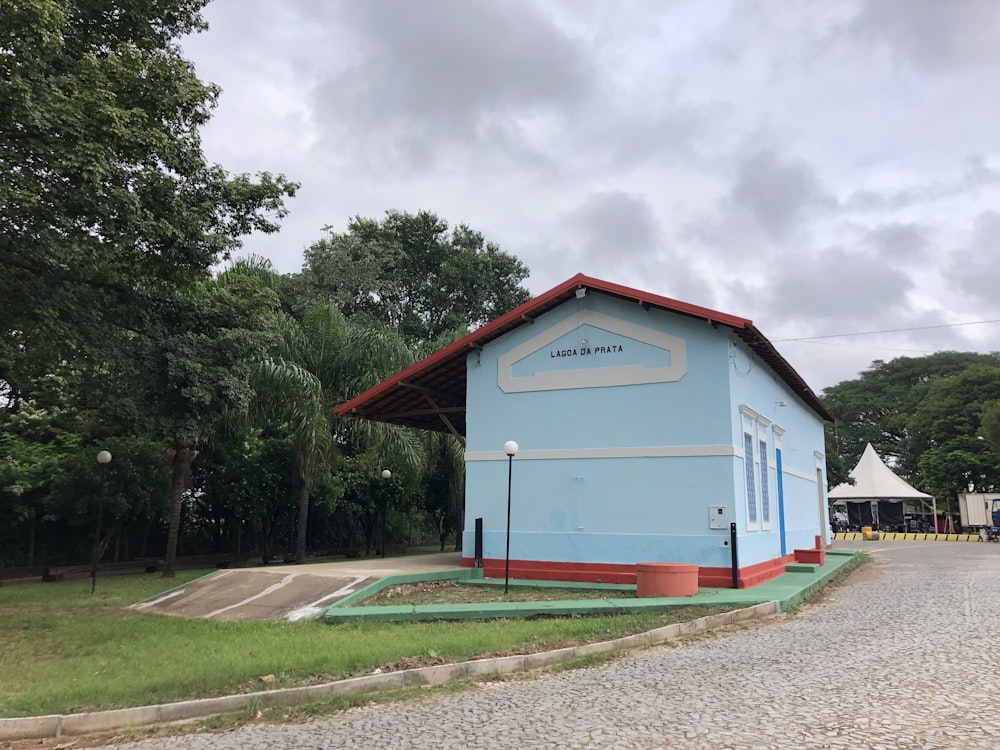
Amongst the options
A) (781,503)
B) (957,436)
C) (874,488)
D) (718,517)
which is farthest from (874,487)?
(718,517)

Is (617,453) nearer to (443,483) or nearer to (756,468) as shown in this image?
(756,468)

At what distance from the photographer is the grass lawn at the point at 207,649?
22.6ft

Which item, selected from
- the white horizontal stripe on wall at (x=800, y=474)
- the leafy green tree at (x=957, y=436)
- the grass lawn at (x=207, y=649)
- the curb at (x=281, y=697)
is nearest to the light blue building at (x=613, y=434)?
the white horizontal stripe on wall at (x=800, y=474)

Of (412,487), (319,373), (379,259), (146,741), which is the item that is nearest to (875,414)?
(379,259)

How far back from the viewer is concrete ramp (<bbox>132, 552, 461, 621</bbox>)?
11.7 m

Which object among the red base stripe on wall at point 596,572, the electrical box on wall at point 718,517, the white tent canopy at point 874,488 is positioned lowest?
the red base stripe on wall at point 596,572

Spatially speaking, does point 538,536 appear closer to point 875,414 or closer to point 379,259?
point 379,259

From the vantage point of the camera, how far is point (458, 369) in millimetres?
17266

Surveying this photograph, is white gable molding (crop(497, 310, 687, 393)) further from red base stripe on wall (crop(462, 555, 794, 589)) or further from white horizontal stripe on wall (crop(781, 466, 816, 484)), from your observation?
white horizontal stripe on wall (crop(781, 466, 816, 484))

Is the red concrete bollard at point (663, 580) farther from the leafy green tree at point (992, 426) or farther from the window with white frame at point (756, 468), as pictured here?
the leafy green tree at point (992, 426)

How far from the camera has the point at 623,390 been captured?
14.7 m

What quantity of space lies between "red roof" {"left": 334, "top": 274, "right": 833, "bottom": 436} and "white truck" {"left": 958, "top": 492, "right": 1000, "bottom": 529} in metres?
24.8

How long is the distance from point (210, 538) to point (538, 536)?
551 inches

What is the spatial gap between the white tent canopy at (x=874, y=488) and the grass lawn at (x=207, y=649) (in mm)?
36048
